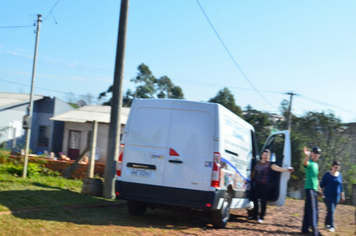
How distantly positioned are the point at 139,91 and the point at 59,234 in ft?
120

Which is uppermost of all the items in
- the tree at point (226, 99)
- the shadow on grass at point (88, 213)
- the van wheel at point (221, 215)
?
the tree at point (226, 99)

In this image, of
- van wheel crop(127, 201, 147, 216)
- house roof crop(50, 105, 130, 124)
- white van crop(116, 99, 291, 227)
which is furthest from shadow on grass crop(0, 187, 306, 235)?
house roof crop(50, 105, 130, 124)

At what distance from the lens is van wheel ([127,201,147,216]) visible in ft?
27.8

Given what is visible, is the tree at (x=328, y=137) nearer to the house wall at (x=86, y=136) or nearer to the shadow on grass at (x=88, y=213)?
the house wall at (x=86, y=136)

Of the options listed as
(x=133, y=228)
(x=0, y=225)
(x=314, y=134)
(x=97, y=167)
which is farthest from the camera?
(x=314, y=134)

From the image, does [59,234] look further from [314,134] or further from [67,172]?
[314,134]

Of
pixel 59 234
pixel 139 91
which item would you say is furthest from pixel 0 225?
pixel 139 91

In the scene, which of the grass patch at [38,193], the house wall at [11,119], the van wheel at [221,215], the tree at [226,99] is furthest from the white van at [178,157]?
the tree at [226,99]

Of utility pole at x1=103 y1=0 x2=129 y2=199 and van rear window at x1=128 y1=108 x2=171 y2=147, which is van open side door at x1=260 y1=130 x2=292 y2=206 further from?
utility pole at x1=103 y1=0 x2=129 y2=199

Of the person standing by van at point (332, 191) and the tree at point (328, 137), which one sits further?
the tree at point (328, 137)

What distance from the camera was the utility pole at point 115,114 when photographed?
1048cm

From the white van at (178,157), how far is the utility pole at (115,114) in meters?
2.41

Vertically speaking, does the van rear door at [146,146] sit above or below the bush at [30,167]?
above

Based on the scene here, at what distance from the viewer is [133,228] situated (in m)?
7.33
